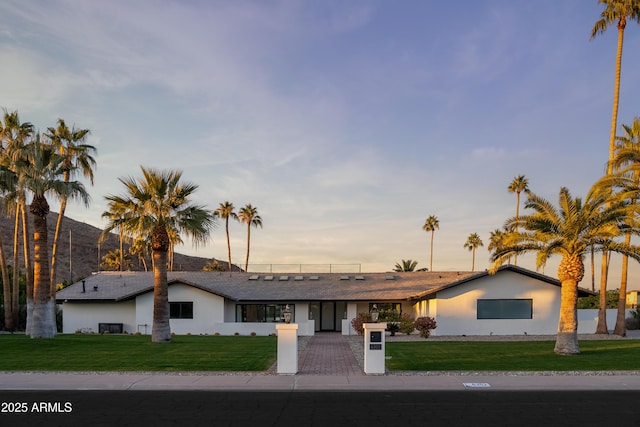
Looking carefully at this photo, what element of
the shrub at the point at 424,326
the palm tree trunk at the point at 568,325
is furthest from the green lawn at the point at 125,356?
the palm tree trunk at the point at 568,325

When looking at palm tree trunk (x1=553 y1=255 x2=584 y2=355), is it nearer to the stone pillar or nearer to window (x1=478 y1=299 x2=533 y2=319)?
the stone pillar

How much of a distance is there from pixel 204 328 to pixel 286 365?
21.2m

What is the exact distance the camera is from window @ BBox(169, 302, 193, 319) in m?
35.8

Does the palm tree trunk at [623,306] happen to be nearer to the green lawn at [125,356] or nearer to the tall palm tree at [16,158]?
the green lawn at [125,356]

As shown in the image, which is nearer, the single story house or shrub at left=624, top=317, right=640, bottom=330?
the single story house

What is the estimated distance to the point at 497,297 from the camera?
3353 cm

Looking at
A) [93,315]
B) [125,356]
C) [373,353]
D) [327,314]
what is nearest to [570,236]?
[373,353]

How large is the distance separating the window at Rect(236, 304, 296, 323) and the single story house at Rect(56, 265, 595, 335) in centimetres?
7

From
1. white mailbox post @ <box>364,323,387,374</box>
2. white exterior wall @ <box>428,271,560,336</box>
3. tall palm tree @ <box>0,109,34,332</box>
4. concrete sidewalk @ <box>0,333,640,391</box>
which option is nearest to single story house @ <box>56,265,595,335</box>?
white exterior wall @ <box>428,271,560,336</box>

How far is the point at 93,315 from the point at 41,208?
13.9m

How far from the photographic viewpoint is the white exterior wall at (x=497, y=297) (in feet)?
109

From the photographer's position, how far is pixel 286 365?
51.4 feet
